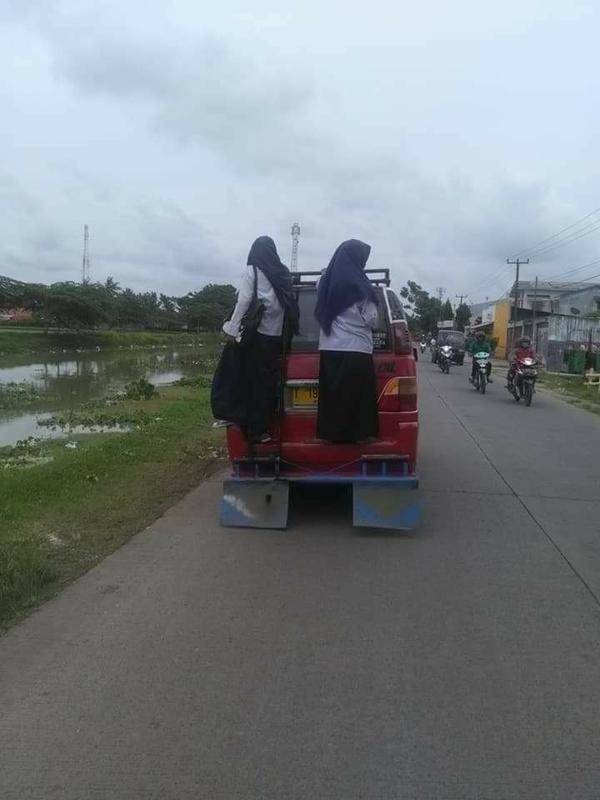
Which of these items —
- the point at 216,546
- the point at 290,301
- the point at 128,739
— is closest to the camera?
the point at 128,739

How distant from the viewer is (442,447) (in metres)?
11.0

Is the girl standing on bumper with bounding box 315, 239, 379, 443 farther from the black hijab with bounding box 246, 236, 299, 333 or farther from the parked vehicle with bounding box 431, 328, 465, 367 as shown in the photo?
the parked vehicle with bounding box 431, 328, 465, 367

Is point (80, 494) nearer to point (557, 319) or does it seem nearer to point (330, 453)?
point (330, 453)

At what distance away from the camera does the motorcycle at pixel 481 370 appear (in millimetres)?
20438

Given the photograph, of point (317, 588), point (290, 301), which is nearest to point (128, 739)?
point (317, 588)

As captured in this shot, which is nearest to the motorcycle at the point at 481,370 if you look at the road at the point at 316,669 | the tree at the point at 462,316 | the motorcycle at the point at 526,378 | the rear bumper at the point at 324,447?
the motorcycle at the point at 526,378

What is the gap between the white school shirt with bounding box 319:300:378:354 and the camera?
620 cm

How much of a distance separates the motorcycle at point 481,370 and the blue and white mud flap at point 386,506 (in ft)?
48.2

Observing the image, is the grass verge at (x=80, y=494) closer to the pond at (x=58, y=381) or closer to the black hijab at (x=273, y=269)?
the black hijab at (x=273, y=269)

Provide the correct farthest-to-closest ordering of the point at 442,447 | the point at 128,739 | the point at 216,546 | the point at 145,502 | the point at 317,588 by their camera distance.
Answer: the point at 442,447 < the point at 145,502 < the point at 216,546 < the point at 317,588 < the point at 128,739

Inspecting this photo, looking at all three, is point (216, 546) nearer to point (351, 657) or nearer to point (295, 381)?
point (295, 381)

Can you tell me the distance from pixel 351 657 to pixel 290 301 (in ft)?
10.9

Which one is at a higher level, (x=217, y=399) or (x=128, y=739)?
(x=217, y=399)

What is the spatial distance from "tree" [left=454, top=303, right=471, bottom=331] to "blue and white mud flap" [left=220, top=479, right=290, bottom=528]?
3309 inches
